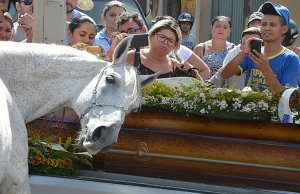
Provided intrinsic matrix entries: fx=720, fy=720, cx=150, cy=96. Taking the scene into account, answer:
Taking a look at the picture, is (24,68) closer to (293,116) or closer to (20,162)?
(20,162)

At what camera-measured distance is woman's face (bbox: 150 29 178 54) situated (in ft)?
17.6

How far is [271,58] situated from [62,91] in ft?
7.02

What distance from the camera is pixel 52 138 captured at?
494cm

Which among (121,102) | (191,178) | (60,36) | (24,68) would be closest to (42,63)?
(24,68)

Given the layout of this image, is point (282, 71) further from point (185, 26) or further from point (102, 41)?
point (185, 26)

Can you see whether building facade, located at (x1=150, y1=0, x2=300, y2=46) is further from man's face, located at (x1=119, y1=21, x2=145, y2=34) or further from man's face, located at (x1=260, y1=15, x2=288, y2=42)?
man's face, located at (x1=260, y1=15, x2=288, y2=42)

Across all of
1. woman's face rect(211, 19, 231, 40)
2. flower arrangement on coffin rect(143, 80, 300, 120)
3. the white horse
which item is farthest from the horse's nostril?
woman's face rect(211, 19, 231, 40)

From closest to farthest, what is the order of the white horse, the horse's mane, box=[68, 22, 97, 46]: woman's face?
the white horse → the horse's mane → box=[68, 22, 97, 46]: woman's face

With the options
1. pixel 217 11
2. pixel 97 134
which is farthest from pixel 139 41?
pixel 217 11

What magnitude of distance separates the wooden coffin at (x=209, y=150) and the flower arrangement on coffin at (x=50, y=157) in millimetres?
178

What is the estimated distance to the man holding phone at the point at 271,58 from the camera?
537cm

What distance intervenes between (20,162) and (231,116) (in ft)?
5.88

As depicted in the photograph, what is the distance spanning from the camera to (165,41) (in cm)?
538

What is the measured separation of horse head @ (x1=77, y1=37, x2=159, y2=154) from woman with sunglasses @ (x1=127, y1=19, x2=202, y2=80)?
4.84ft
